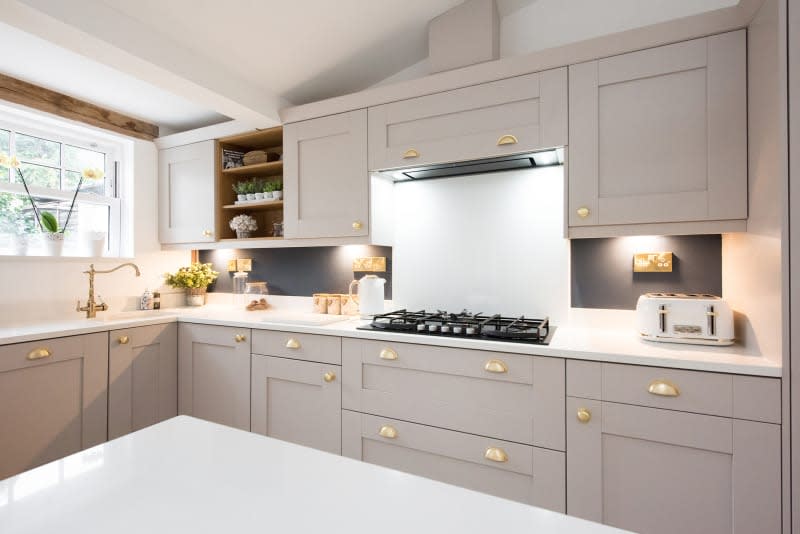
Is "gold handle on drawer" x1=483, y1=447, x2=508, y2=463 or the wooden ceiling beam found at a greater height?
the wooden ceiling beam

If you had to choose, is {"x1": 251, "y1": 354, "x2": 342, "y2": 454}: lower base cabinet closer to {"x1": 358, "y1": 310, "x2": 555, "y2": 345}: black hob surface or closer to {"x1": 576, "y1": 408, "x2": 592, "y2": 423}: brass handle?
{"x1": 358, "y1": 310, "x2": 555, "y2": 345}: black hob surface

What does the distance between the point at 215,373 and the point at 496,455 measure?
1.71 meters

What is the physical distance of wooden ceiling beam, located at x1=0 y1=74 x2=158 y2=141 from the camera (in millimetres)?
2301

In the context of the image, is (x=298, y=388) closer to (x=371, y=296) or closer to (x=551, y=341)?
(x=371, y=296)

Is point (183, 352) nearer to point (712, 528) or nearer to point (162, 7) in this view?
point (162, 7)

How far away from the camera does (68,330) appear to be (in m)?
2.08

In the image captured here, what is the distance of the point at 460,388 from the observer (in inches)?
70.3

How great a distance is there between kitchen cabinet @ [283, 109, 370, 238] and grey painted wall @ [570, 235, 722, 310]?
1171 mm

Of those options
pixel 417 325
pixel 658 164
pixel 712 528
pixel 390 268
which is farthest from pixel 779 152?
pixel 390 268

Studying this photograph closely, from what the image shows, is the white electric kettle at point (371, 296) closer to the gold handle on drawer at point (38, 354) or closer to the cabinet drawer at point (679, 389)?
the cabinet drawer at point (679, 389)

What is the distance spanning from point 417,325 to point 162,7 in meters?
1.84

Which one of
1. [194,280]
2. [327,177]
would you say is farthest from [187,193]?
[327,177]

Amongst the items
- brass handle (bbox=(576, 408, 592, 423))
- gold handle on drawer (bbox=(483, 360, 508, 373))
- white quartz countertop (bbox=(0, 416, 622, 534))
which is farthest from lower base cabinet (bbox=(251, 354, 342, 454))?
white quartz countertop (bbox=(0, 416, 622, 534))

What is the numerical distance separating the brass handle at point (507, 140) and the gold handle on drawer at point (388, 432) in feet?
4.66
